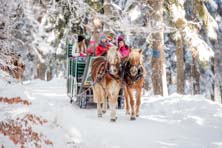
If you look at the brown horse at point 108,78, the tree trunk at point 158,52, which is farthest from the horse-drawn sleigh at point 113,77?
the tree trunk at point 158,52

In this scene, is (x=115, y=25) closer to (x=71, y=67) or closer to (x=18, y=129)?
(x=18, y=129)

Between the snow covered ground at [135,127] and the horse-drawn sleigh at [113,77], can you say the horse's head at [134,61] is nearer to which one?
the horse-drawn sleigh at [113,77]

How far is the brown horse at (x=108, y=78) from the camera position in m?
10.4

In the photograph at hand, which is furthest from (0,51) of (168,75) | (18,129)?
(168,75)

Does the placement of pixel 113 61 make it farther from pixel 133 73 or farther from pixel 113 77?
pixel 133 73

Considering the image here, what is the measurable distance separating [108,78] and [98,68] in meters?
0.73

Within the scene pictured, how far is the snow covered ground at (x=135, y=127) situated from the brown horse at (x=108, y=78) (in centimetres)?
58

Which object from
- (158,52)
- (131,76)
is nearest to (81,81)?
(131,76)

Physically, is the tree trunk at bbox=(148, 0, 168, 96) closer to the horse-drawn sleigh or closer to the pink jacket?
the pink jacket

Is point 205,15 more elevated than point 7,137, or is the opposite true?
point 205,15

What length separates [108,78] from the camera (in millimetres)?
10695

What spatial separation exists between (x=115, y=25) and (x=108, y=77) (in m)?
4.14

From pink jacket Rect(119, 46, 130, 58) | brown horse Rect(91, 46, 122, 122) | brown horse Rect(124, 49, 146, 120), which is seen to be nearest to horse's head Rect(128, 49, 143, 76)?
brown horse Rect(124, 49, 146, 120)

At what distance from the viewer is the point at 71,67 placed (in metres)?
14.3
